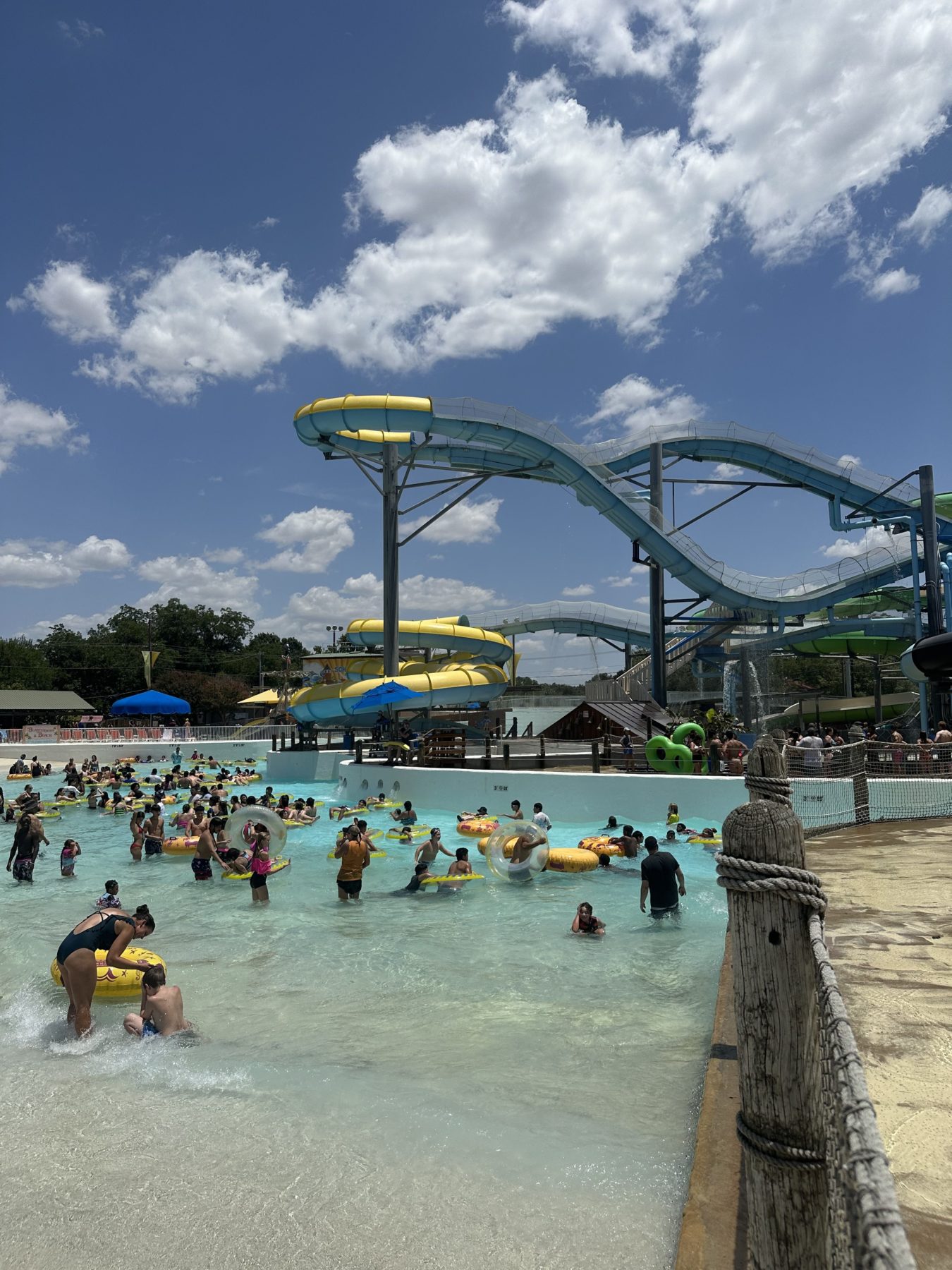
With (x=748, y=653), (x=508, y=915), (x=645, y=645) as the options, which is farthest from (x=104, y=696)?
(x=508, y=915)

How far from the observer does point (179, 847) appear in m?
15.4

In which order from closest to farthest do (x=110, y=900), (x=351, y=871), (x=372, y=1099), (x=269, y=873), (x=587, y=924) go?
(x=372, y=1099) → (x=110, y=900) → (x=587, y=924) → (x=351, y=871) → (x=269, y=873)

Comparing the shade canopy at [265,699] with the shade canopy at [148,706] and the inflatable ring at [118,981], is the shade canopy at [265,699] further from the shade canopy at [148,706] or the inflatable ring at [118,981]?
the inflatable ring at [118,981]

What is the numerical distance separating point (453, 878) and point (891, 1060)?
8220 mm

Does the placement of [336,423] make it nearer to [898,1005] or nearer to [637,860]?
[637,860]

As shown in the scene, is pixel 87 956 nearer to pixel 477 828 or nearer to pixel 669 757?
pixel 477 828

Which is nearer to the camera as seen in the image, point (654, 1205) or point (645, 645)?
point (654, 1205)

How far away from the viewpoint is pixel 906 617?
2681 cm

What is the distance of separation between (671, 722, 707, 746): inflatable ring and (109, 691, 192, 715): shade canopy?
2765 centimetres

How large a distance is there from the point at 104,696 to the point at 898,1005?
224 ft

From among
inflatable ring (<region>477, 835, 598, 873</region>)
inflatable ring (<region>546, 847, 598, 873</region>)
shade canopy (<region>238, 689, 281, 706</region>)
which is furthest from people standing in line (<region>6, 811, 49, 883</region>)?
shade canopy (<region>238, 689, 281, 706</region>)

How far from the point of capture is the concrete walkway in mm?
3291

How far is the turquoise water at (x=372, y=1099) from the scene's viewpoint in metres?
3.96

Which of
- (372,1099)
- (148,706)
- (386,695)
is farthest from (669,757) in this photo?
(148,706)
